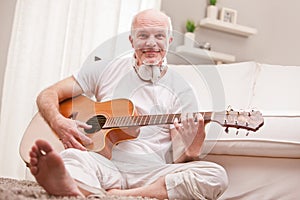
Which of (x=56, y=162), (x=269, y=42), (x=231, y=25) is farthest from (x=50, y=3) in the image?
(x=56, y=162)

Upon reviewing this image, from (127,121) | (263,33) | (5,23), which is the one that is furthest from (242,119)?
(263,33)

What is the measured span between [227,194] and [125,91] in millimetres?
500

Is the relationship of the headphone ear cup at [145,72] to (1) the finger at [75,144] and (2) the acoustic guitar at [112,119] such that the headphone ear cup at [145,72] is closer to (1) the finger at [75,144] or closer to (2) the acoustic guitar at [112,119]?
(2) the acoustic guitar at [112,119]

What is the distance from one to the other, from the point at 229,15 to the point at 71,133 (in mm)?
1812

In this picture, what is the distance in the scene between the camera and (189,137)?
141 cm

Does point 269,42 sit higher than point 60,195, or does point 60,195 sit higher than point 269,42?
point 269,42

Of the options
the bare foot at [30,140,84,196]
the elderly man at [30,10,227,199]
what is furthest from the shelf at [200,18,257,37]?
the bare foot at [30,140,84,196]

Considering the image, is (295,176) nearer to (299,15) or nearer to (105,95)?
(105,95)

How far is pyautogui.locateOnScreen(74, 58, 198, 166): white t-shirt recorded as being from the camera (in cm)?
148

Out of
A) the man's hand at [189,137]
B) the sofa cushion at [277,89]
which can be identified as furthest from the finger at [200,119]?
the sofa cushion at [277,89]

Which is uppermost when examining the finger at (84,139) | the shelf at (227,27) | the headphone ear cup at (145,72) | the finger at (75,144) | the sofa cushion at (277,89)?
the shelf at (227,27)

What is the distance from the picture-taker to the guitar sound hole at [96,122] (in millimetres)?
1447

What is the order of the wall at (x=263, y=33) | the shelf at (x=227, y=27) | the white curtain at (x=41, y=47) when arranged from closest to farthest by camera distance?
the white curtain at (x=41, y=47), the shelf at (x=227, y=27), the wall at (x=263, y=33)

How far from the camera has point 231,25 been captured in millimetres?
2898
